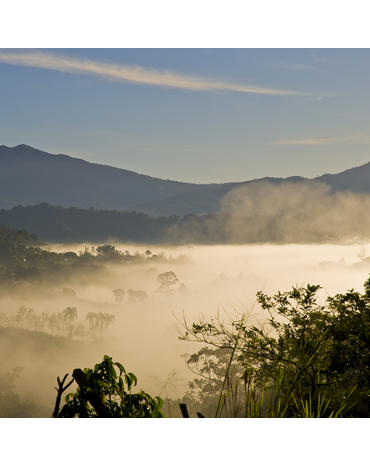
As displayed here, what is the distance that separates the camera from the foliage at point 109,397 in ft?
8.36

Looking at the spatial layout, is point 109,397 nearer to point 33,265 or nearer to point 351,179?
point 33,265

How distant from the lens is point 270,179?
629 ft

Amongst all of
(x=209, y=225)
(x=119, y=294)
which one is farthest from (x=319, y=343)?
(x=209, y=225)

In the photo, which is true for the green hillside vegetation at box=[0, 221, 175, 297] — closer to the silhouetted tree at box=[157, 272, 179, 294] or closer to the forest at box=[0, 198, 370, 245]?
the silhouetted tree at box=[157, 272, 179, 294]

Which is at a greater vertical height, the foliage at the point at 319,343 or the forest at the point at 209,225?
the forest at the point at 209,225

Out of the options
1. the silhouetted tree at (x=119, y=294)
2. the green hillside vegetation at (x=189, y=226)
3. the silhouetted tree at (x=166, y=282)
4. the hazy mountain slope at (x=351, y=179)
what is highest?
the hazy mountain slope at (x=351, y=179)

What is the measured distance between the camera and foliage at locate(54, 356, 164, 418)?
2549 millimetres

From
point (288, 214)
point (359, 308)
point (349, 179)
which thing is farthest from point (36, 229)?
point (359, 308)

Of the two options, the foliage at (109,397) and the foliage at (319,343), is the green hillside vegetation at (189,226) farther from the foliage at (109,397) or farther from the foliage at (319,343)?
the foliage at (109,397)

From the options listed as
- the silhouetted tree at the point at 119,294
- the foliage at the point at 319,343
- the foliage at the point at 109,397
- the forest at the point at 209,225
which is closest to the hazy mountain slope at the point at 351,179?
the forest at the point at 209,225

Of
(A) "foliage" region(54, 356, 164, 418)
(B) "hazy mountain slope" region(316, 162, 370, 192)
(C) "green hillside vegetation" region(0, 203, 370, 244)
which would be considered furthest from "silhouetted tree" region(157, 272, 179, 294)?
(A) "foliage" region(54, 356, 164, 418)

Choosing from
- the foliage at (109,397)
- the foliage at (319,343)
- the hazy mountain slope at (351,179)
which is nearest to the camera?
the foliage at (109,397)

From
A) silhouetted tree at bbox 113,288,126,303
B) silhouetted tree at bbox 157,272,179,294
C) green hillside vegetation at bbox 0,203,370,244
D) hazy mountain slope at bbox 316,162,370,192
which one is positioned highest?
hazy mountain slope at bbox 316,162,370,192

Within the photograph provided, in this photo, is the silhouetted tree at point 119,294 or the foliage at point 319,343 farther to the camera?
the silhouetted tree at point 119,294
